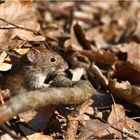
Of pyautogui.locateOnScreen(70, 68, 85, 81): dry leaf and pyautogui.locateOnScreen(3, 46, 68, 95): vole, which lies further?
pyautogui.locateOnScreen(70, 68, 85, 81): dry leaf

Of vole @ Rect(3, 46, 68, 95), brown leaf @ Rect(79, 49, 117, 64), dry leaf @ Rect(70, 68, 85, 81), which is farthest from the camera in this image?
brown leaf @ Rect(79, 49, 117, 64)

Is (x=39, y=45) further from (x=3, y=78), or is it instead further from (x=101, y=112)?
(x=101, y=112)

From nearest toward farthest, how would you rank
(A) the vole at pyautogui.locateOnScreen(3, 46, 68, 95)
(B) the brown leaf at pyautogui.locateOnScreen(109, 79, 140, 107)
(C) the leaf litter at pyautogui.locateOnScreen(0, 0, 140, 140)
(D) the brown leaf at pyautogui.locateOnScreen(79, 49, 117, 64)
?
(C) the leaf litter at pyautogui.locateOnScreen(0, 0, 140, 140) < (A) the vole at pyautogui.locateOnScreen(3, 46, 68, 95) < (B) the brown leaf at pyautogui.locateOnScreen(109, 79, 140, 107) < (D) the brown leaf at pyautogui.locateOnScreen(79, 49, 117, 64)

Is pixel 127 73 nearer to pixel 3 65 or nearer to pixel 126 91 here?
pixel 126 91

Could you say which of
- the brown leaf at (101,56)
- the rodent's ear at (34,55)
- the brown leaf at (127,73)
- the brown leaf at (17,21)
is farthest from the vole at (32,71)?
the brown leaf at (101,56)

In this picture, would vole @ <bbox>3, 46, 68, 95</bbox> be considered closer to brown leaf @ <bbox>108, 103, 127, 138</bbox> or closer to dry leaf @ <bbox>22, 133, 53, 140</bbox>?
dry leaf @ <bbox>22, 133, 53, 140</bbox>

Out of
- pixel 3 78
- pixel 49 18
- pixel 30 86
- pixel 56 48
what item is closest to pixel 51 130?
pixel 30 86

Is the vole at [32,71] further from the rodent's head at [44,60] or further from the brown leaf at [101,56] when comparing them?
the brown leaf at [101,56]

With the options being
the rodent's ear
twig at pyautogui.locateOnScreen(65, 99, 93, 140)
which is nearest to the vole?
the rodent's ear
